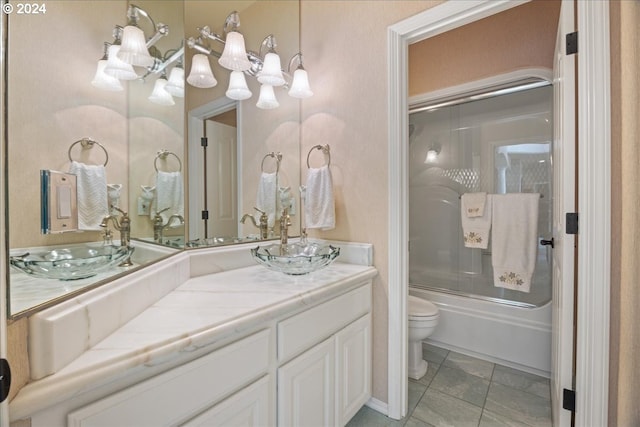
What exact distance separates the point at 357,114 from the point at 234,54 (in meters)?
0.73

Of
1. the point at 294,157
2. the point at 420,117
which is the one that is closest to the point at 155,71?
the point at 294,157

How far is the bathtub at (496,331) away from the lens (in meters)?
1.95

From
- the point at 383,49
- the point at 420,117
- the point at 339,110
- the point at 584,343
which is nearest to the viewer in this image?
the point at 584,343

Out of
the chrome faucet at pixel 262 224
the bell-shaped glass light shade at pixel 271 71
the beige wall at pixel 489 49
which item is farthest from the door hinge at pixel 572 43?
the chrome faucet at pixel 262 224

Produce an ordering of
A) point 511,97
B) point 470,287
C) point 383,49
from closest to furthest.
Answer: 1. point 383,49
2. point 511,97
3. point 470,287

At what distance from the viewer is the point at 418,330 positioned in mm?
1859

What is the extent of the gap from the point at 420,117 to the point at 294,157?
5.59 feet

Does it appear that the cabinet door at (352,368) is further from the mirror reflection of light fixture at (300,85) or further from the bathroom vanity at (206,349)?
the mirror reflection of light fixture at (300,85)

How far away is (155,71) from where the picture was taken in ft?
3.78

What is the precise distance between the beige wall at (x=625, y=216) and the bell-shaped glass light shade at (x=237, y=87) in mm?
1610

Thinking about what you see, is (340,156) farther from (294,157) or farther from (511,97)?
(511,97)

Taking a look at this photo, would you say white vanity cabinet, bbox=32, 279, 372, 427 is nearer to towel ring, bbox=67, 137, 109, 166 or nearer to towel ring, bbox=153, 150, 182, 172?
towel ring, bbox=67, 137, 109, 166

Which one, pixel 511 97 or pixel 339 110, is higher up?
pixel 511 97

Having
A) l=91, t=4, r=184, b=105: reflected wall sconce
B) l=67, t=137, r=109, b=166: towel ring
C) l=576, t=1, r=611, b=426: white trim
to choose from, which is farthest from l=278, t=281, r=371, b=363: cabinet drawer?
l=91, t=4, r=184, b=105: reflected wall sconce
